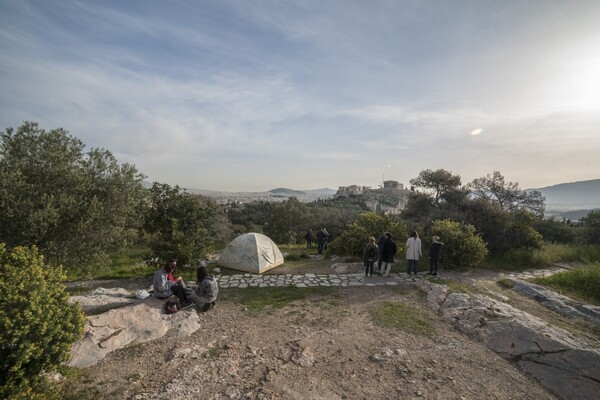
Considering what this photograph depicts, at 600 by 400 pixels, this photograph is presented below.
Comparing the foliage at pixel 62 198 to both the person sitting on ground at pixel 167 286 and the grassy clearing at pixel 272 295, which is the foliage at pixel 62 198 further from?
the grassy clearing at pixel 272 295

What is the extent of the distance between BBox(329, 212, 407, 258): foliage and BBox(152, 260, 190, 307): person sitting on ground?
30.5ft

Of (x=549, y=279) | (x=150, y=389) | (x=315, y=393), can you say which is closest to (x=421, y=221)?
(x=549, y=279)

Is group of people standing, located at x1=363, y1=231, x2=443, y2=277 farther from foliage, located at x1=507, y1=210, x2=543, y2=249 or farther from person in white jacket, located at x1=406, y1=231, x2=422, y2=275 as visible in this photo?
foliage, located at x1=507, y1=210, x2=543, y2=249

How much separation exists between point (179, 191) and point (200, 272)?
5172 mm

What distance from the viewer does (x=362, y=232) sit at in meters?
15.1

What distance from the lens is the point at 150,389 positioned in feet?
15.6

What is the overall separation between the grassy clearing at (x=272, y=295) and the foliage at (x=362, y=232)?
16.6 ft

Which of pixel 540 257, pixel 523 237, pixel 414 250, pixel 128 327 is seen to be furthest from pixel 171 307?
pixel 523 237

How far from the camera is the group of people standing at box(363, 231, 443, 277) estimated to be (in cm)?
1159

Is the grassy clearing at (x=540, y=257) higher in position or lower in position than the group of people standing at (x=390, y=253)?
lower

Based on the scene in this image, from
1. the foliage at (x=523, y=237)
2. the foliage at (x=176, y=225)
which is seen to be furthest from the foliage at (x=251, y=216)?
the foliage at (x=523, y=237)

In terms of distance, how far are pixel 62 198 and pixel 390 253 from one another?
11.5 m

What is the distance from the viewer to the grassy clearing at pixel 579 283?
952 cm

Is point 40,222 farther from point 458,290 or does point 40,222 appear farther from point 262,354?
point 458,290
